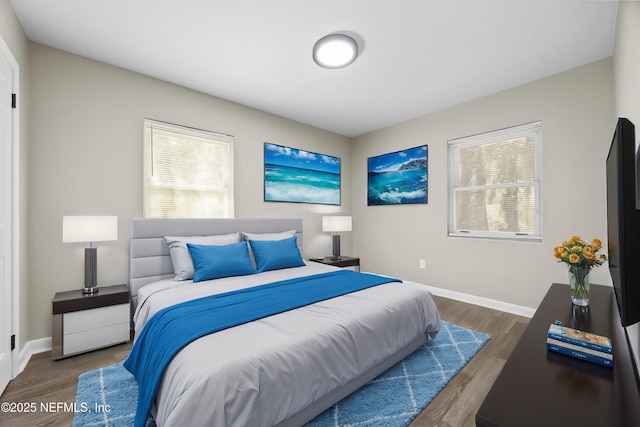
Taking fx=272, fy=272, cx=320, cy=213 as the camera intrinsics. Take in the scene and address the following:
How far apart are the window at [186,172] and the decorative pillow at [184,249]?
43 cm

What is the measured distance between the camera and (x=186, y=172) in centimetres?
326

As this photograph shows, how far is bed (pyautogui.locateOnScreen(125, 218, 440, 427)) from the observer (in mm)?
1167

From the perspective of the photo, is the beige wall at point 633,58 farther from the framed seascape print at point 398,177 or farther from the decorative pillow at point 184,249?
the decorative pillow at point 184,249

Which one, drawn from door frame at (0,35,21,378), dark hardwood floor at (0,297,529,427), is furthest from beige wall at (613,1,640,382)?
door frame at (0,35,21,378)

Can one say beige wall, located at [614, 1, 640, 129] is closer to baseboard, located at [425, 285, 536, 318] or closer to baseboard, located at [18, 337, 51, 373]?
baseboard, located at [425, 285, 536, 318]

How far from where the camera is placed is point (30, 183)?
7.81 ft

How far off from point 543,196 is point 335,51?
108 inches

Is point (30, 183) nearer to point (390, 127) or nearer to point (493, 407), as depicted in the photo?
point (493, 407)

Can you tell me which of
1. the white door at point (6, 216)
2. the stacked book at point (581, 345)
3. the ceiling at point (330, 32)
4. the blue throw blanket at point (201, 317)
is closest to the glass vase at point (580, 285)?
the stacked book at point (581, 345)

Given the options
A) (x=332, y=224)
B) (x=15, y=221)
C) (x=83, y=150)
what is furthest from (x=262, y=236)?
(x=15, y=221)

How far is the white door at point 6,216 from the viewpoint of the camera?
1824 mm

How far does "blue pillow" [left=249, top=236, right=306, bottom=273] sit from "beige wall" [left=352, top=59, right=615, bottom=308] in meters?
1.96

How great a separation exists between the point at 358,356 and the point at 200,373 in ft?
3.08

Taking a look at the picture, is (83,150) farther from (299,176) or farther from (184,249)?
A: (299,176)
